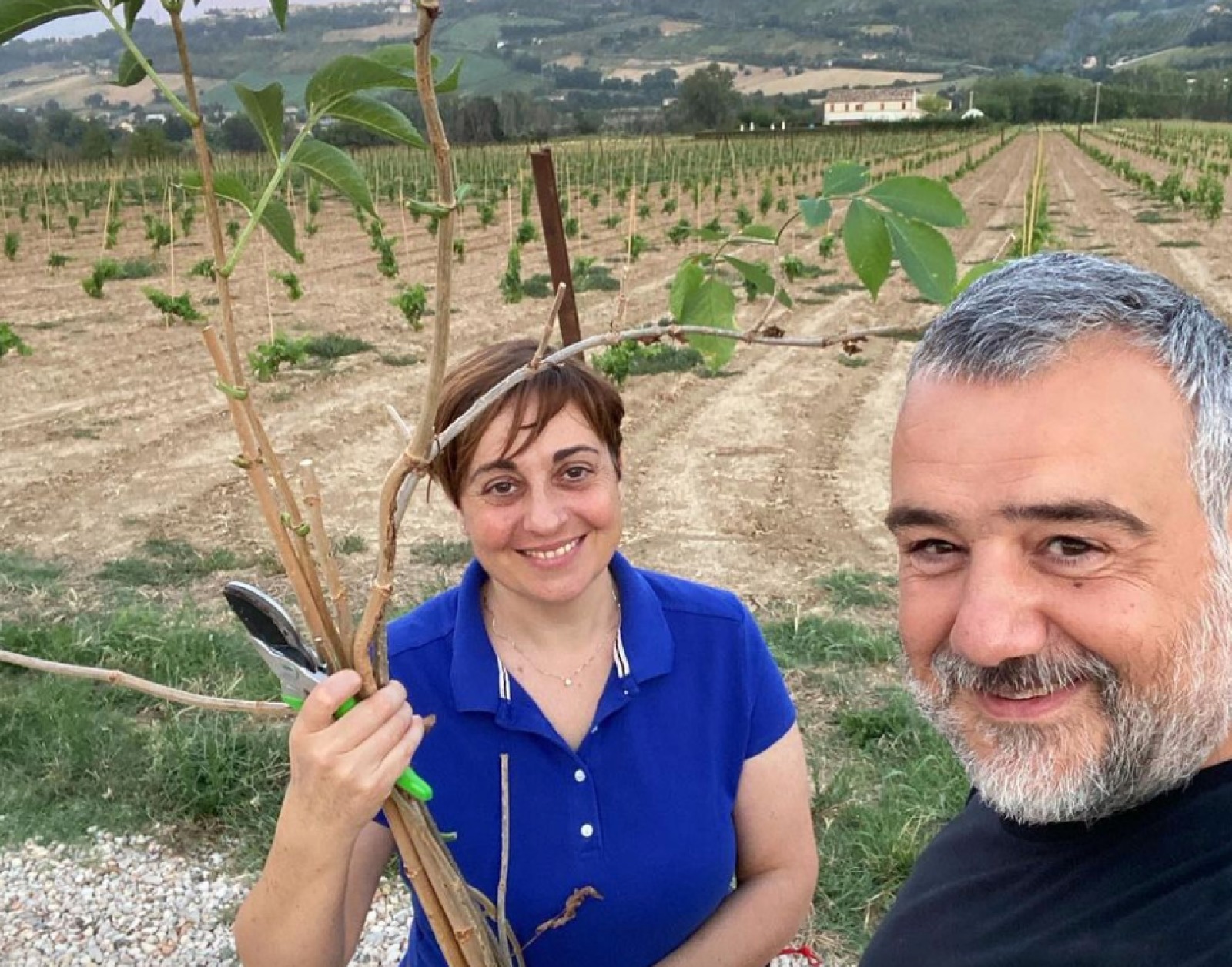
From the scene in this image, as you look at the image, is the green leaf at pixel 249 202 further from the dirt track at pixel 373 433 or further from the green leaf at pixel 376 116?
the dirt track at pixel 373 433

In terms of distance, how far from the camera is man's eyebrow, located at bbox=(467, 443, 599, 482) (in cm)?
163

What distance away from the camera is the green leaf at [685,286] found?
1192mm

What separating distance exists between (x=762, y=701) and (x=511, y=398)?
601 mm

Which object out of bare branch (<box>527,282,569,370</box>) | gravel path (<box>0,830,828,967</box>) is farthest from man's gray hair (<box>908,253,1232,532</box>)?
gravel path (<box>0,830,828,967</box>)

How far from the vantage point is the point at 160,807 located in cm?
336

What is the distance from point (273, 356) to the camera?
916cm

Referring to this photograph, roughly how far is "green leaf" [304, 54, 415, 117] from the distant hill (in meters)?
95.2

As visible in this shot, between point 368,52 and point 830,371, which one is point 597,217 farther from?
point 368,52

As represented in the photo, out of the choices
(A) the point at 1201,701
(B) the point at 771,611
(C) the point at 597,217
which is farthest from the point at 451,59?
(C) the point at 597,217

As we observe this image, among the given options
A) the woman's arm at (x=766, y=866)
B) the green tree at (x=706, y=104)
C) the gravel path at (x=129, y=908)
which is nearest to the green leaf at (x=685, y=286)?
the woman's arm at (x=766, y=866)

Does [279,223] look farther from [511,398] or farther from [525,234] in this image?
[525,234]

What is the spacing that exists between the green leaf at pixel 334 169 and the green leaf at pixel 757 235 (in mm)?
376

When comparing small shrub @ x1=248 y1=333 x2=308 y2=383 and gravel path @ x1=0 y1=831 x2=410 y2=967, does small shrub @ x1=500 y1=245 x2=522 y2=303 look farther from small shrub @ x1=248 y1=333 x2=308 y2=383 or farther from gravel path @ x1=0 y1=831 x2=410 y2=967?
gravel path @ x1=0 y1=831 x2=410 y2=967

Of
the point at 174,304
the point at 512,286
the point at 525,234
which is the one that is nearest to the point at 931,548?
the point at 174,304
